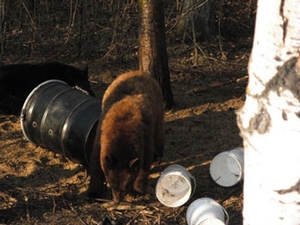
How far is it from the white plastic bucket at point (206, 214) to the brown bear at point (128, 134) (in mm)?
715

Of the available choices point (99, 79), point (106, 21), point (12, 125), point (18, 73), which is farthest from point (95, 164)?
point (106, 21)

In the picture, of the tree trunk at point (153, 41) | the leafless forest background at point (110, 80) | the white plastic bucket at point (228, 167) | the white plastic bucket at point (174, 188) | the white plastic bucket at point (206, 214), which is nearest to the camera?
the white plastic bucket at point (206, 214)

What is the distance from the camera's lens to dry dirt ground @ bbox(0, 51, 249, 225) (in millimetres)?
5668

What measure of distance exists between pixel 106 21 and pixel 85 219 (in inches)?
294

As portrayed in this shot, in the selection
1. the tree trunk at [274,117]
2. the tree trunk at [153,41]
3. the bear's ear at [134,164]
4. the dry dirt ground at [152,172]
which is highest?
the tree trunk at [274,117]

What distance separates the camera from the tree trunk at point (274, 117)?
1.82 meters

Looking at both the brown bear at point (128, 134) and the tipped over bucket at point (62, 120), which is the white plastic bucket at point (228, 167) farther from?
the tipped over bucket at point (62, 120)

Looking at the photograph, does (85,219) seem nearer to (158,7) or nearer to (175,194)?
(175,194)

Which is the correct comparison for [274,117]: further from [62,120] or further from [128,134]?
[62,120]

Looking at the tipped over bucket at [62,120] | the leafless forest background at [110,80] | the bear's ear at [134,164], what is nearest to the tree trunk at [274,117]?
the leafless forest background at [110,80]

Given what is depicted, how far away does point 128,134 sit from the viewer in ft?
18.2

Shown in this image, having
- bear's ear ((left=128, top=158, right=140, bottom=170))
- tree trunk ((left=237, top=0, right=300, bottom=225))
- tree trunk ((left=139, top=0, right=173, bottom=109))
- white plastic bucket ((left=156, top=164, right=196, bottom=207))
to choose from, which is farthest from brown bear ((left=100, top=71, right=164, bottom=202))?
tree trunk ((left=237, top=0, right=300, bottom=225))

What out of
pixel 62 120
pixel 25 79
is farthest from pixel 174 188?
pixel 25 79

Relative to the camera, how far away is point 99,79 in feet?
31.7
